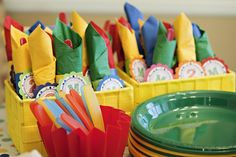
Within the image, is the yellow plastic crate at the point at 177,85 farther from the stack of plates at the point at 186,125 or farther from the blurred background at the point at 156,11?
the blurred background at the point at 156,11

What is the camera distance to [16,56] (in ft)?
3.34

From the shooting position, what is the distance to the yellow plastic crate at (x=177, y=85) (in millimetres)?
1104

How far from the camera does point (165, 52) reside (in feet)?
3.76

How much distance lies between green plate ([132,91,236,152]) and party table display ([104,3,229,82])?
0.08 m

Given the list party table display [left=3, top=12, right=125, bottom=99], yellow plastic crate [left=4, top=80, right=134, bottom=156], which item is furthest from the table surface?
party table display [left=3, top=12, right=125, bottom=99]

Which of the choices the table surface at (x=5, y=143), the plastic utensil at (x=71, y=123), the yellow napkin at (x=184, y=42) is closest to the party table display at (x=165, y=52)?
the yellow napkin at (x=184, y=42)

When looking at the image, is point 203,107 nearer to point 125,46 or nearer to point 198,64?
point 198,64

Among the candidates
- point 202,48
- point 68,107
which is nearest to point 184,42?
point 202,48

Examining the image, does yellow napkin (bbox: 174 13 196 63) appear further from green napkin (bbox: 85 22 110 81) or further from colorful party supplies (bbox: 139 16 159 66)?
green napkin (bbox: 85 22 110 81)

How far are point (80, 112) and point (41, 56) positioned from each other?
0.19 metres

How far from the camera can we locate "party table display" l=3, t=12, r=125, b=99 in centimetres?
100

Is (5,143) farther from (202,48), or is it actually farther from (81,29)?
(202,48)

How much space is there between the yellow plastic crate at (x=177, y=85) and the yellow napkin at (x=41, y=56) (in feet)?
0.68

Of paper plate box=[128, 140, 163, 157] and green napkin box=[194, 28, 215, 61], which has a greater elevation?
green napkin box=[194, 28, 215, 61]
